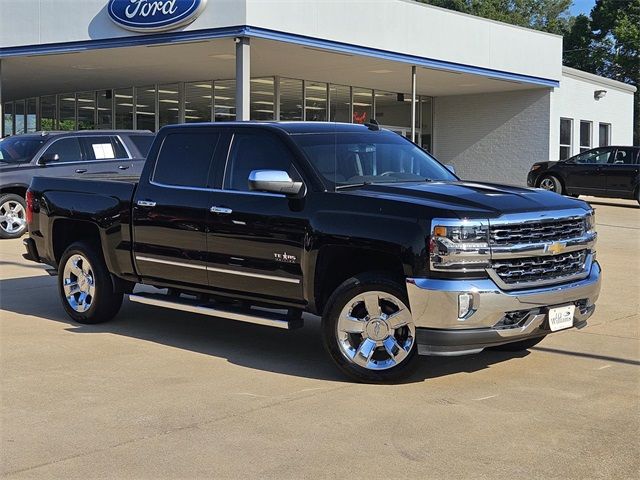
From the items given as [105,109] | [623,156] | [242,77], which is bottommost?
[623,156]

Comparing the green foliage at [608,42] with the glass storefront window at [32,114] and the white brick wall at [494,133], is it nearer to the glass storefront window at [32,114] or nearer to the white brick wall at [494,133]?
the white brick wall at [494,133]

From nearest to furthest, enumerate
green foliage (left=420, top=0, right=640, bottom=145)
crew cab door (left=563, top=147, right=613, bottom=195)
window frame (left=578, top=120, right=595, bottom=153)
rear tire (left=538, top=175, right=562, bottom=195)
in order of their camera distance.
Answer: crew cab door (left=563, top=147, right=613, bottom=195), rear tire (left=538, top=175, right=562, bottom=195), window frame (left=578, top=120, right=595, bottom=153), green foliage (left=420, top=0, right=640, bottom=145)

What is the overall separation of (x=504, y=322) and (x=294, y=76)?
23.0m

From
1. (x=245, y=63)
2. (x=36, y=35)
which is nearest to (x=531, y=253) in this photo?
(x=245, y=63)

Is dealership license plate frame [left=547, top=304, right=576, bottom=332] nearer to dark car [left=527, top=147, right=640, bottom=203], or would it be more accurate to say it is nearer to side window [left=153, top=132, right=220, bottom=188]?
side window [left=153, top=132, right=220, bottom=188]

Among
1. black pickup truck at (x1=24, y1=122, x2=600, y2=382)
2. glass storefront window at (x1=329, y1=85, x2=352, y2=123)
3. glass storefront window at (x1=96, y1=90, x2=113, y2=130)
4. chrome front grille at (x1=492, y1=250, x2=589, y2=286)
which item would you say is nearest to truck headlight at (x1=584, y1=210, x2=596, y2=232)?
black pickup truck at (x1=24, y1=122, x2=600, y2=382)

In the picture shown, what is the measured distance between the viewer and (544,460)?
4.81m

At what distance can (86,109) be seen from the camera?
34250 millimetres

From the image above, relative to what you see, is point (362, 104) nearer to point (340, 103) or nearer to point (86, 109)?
point (340, 103)

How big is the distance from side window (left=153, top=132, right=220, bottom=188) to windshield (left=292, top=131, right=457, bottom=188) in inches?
37.5

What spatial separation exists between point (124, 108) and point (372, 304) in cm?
2768

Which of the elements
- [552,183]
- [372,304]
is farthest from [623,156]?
[372,304]

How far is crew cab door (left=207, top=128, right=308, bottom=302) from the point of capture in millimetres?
6910

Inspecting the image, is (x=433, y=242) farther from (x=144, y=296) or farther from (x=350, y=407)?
(x=144, y=296)
